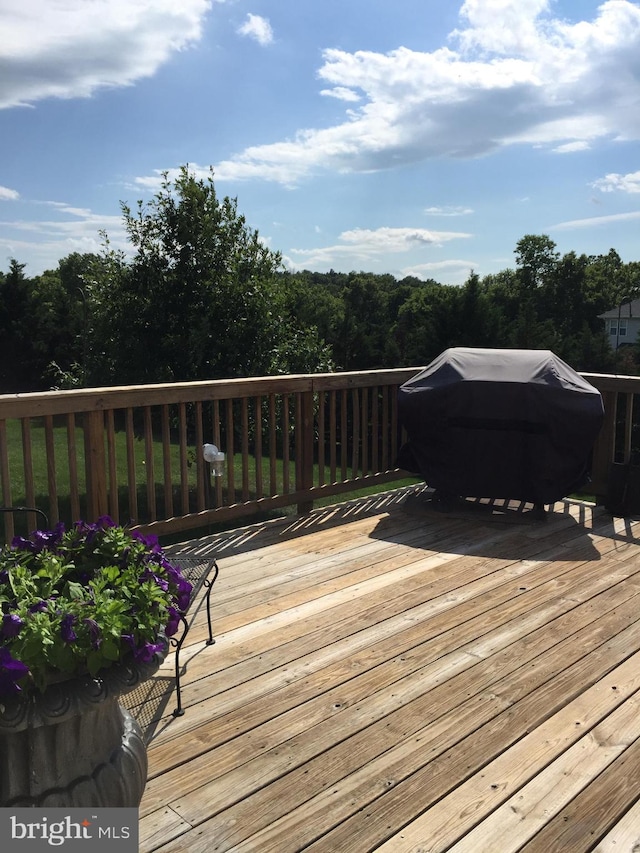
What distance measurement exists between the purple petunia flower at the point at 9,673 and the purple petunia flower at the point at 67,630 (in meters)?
0.09

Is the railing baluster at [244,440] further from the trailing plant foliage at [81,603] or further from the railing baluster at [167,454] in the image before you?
the trailing plant foliage at [81,603]

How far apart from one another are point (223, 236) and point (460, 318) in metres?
7.64

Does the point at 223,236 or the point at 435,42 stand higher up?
the point at 435,42

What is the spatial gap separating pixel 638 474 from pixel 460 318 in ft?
30.3

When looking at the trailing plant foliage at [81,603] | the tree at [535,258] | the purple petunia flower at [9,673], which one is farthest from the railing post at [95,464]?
the tree at [535,258]

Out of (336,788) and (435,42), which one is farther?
(435,42)

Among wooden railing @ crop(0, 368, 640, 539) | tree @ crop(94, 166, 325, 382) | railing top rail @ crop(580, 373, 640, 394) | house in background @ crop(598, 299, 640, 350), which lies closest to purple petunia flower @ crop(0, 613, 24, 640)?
wooden railing @ crop(0, 368, 640, 539)

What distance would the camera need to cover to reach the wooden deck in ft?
5.88

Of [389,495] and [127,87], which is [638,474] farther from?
[127,87]

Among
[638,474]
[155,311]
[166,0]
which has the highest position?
[166,0]

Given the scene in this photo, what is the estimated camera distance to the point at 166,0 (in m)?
5.03

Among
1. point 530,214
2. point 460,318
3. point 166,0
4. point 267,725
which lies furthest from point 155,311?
point 530,214

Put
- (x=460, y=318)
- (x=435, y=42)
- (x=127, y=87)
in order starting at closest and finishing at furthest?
(x=435, y=42) < (x=127, y=87) < (x=460, y=318)

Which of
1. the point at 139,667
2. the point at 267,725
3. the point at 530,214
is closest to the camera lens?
the point at 139,667
